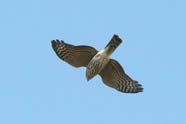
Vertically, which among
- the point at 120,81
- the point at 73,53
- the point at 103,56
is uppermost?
the point at 73,53

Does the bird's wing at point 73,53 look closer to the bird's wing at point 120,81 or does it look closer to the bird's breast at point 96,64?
the bird's breast at point 96,64

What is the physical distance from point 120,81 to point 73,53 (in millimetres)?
2461

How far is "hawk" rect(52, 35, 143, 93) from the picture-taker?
20.5 metres

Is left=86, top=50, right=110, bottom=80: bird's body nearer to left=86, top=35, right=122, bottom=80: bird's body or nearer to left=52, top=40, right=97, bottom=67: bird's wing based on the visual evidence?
left=86, top=35, right=122, bottom=80: bird's body

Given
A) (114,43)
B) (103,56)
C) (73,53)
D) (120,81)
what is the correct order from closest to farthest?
(103,56)
(114,43)
(73,53)
(120,81)

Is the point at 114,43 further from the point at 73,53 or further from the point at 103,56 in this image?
the point at 73,53

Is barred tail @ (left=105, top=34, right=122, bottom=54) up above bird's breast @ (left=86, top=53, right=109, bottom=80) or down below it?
above

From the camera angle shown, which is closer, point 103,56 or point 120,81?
point 103,56

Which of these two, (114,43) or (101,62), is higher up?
(114,43)

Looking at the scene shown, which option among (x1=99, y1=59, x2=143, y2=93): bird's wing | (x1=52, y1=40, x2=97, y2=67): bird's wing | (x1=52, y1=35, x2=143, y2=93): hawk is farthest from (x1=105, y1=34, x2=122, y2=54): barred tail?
(x1=99, y1=59, x2=143, y2=93): bird's wing

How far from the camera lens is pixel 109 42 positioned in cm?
2059

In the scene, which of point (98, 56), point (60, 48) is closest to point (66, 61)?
point (60, 48)

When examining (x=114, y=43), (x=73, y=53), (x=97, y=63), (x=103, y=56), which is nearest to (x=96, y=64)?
(x=97, y=63)

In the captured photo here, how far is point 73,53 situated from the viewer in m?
21.6
